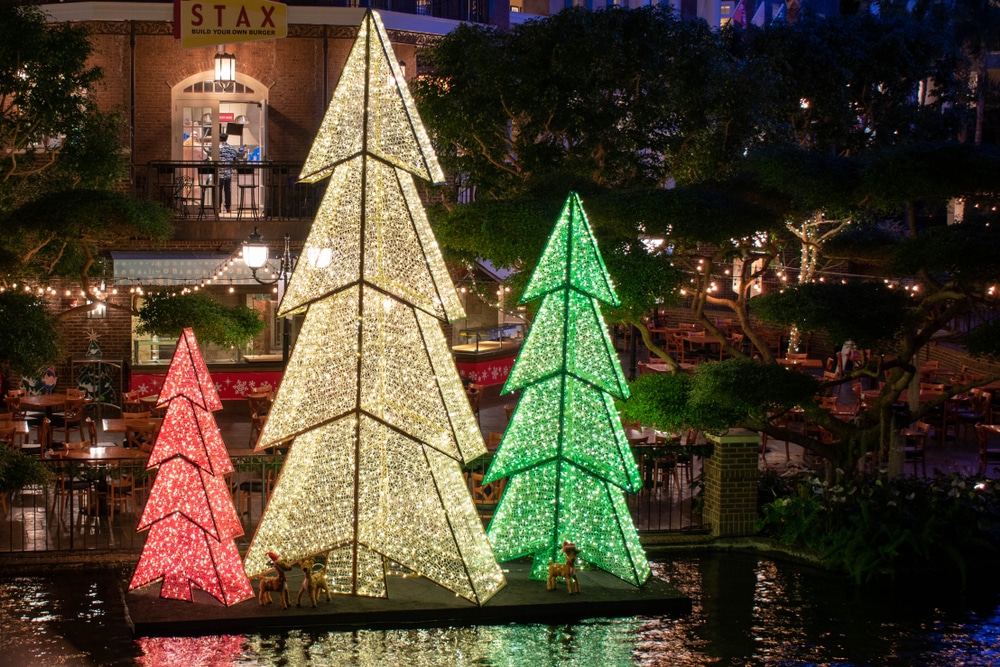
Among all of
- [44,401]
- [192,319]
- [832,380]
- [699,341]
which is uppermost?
[192,319]

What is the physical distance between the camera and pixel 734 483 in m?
14.7

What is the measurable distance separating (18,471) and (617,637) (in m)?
6.96

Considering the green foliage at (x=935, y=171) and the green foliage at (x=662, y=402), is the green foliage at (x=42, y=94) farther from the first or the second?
the green foliage at (x=935, y=171)

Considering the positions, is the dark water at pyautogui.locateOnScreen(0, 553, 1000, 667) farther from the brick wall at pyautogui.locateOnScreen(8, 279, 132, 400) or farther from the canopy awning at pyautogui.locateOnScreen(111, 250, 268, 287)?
the brick wall at pyautogui.locateOnScreen(8, 279, 132, 400)

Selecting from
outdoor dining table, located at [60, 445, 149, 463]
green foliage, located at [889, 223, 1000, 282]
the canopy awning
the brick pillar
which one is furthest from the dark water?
the canopy awning

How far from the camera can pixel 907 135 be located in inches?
1071

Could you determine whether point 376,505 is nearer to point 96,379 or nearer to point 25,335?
point 25,335

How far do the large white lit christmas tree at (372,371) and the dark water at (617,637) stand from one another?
0.89m

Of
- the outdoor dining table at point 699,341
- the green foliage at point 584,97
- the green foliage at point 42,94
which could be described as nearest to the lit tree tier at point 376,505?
the green foliage at point 42,94

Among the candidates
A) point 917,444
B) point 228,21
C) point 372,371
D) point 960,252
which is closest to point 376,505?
point 372,371

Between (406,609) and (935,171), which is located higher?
(935,171)

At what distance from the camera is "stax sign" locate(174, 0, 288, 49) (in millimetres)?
20234

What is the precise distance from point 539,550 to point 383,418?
97.3 inches

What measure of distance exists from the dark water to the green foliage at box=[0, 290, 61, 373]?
8.03 feet
